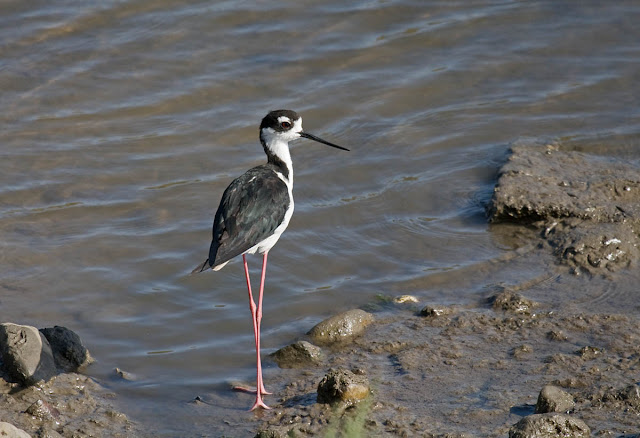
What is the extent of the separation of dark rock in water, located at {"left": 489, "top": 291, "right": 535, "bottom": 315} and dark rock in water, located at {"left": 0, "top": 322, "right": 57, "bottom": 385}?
250cm

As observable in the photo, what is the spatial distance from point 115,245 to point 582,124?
4.09 m

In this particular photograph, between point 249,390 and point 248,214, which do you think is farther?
point 248,214

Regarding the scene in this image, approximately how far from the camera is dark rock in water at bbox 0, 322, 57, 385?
13.3 ft

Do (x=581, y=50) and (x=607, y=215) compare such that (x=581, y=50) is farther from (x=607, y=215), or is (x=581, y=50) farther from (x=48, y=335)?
(x=48, y=335)

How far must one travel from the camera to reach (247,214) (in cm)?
465

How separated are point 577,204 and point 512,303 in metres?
1.23

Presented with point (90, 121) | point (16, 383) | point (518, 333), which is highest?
point (90, 121)

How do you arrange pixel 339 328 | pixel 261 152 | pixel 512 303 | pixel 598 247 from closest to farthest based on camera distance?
pixel 339 328 → pixel 512 303 → pixel 598 247 → pixel 261 152

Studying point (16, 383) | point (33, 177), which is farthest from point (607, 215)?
point (33, 177)

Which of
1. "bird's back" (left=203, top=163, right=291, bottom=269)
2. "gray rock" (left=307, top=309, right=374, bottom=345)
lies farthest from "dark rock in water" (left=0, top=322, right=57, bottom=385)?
"gray rock" (left=307, top=309, right=374, bottom=345)

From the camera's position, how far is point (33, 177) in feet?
21.9

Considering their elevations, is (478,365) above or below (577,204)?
below

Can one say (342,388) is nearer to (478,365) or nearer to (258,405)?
(258,405)

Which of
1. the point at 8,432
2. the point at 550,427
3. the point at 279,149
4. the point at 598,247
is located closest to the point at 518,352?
the point at 550,427
